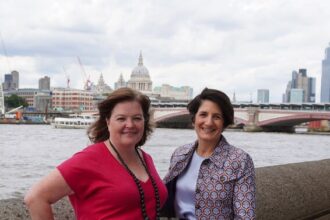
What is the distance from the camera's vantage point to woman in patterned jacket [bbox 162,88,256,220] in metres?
2.00

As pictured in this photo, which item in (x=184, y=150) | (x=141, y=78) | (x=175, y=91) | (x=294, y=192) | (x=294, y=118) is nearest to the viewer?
(x=184, y=150)

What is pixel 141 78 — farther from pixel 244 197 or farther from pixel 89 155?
pixel 89 155

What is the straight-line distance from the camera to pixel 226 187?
2.01 metres

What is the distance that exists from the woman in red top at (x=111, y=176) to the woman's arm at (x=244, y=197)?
0.94ft

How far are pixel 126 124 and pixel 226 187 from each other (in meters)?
0.46

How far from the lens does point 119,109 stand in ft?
6.00

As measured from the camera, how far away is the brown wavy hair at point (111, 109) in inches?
72.1

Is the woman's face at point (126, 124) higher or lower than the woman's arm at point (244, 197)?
higher

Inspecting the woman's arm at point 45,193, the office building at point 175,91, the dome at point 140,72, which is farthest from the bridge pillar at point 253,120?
the office building at point 175,91

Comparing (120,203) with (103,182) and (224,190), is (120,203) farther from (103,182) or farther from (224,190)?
(224,190)

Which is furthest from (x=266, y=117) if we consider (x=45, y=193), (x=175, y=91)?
(x=175, y=91)

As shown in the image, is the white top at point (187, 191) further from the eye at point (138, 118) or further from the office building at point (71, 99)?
the office building at point (71, 99)

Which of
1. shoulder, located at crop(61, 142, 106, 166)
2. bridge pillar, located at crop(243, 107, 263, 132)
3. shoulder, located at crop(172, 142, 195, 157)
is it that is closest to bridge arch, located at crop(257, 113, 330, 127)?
bridge pillar, located at crop(243, 107, 263, 132)

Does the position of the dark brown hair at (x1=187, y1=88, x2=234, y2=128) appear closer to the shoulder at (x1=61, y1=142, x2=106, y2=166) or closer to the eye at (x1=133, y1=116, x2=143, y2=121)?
the eye at (x1=133, y1=116, x2=143, y2=121)
